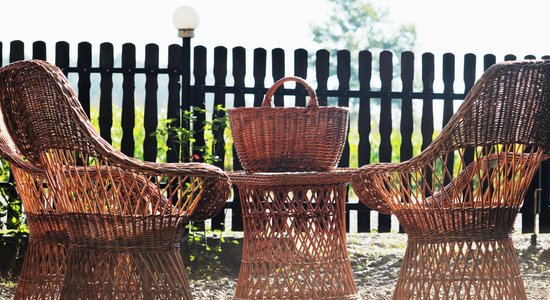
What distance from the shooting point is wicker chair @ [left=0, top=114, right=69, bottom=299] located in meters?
3.12

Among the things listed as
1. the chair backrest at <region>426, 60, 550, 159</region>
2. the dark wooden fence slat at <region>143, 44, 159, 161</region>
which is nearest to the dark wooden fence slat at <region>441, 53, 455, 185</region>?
the dark wooden fence slat at <region>143, 44, 159, 161</region>

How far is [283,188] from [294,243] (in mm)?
227

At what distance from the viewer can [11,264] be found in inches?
210

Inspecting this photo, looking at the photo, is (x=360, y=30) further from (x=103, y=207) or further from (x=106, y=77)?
(x=103, y=207)

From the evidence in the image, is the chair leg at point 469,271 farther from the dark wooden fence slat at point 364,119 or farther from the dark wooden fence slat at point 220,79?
the dark wooden fence slat at point 364,119

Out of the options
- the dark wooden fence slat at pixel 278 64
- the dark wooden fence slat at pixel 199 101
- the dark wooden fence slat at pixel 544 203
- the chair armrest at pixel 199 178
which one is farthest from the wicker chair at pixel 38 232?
the dark wooden fence slat at pixel 544 203

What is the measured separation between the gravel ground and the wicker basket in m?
1.48

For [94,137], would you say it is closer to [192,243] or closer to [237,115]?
[237,115]

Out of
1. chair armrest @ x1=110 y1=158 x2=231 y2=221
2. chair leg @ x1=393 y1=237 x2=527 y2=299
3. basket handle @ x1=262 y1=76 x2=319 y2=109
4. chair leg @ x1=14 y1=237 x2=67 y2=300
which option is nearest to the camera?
chair armrest @ x1=110 y1=158 x2=231 y2=221

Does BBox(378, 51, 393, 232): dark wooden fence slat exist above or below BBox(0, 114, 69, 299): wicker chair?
above

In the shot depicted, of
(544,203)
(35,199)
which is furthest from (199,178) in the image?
(544,203)

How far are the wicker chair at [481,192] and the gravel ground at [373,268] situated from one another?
1665 millimetres

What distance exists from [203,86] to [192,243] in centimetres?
107

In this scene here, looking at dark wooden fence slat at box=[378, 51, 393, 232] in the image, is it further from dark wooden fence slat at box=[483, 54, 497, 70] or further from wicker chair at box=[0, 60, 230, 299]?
wicker chair at box=[0, 60, 230, 299]
